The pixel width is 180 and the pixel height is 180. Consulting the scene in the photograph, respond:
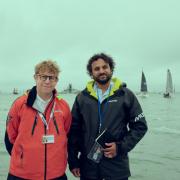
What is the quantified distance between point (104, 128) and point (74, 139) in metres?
0.49

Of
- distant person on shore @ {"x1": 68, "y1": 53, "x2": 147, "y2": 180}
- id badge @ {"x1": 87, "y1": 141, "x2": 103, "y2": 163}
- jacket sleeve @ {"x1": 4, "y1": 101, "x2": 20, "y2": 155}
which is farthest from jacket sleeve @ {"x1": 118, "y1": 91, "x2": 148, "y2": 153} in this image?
jacket sleeve @ {"x1": 4, "y1": 101, "x2": 20, "y2": 155}

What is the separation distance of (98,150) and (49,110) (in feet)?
3.00

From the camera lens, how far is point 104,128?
198 inches

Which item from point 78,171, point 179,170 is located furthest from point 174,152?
point 78,171

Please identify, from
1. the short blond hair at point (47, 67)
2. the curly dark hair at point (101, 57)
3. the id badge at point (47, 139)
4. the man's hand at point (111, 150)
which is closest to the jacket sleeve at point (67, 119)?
the id badge at point (47, 139)

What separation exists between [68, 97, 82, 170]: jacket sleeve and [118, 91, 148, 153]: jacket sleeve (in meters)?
0.64

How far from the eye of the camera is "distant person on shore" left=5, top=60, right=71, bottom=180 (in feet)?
15.4

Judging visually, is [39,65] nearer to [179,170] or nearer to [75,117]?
[75,117]

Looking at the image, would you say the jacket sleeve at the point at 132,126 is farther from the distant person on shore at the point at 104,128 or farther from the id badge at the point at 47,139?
the id badge at the point at 47,139

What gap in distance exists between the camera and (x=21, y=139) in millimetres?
4727

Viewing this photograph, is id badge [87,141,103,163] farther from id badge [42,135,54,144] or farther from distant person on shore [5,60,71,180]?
id badge [42,135,54,144]

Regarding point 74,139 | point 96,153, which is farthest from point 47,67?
point 96,153

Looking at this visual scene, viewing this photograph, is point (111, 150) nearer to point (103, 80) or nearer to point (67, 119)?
point (67, 119)

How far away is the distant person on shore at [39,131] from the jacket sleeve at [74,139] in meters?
0.22
